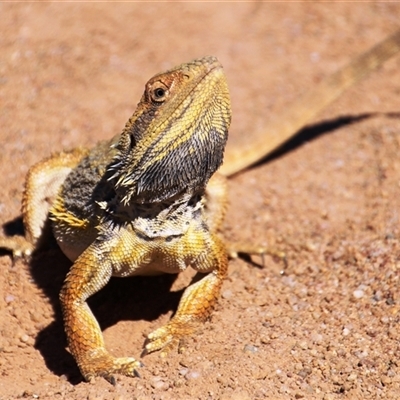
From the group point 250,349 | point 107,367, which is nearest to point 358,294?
point 250,349

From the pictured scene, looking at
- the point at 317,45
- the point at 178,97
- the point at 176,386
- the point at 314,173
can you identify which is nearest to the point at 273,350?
the point at 176,386

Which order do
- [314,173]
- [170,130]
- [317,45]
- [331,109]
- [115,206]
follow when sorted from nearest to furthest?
1. [170,130]
2. [115,206]
3. [314,173]
4. [331,109]
5. [317,45]

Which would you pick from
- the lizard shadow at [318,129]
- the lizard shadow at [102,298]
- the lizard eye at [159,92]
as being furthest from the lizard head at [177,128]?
the lizard shadow at [318,129]

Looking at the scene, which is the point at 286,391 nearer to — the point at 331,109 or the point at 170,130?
the point at 170,130

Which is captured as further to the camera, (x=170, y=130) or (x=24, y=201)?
(x=24, y=201)

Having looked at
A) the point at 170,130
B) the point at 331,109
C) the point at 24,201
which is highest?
the point at 170,130

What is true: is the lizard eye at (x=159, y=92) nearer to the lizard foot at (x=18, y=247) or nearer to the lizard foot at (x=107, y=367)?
the lizard foot at (x=107, y=367)

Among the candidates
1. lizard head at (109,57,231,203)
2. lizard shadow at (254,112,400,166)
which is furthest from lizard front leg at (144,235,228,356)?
lizard shadow at (254,112,400,166)
